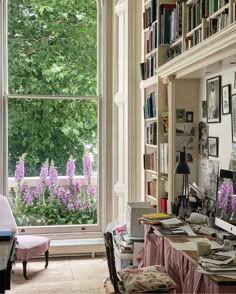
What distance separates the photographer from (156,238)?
3.41 metres

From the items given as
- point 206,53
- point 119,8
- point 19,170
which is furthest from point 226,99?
point 19,170

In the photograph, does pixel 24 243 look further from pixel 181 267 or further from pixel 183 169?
pixel 181 267

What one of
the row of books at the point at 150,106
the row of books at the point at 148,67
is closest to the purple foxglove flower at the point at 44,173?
the row of books at the point at 150,106

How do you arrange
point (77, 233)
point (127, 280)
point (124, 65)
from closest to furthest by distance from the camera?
→ point (127, 280) < point (124, 65) < point (77, 233)

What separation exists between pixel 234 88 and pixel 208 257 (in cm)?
137

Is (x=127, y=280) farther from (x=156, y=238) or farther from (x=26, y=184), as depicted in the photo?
(x=26, y=184)

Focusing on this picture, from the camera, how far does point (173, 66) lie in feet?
11.9

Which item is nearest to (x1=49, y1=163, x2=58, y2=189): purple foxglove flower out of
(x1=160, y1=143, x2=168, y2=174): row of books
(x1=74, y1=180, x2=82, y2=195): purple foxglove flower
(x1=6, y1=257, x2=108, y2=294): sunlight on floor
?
(x1=74, y1=180, x2=82, y2=195): purple foxglove flower

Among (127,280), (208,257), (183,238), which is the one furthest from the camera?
(183,238)

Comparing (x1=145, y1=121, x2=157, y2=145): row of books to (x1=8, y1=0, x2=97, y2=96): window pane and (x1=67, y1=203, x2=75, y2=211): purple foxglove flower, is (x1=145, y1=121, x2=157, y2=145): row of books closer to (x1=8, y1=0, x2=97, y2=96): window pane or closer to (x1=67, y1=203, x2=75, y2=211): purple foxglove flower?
(x1=8, y1=0, x2=97, y2=96): window pane

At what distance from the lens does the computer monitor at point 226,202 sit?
2.81 metres

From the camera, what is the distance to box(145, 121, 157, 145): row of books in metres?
4.43

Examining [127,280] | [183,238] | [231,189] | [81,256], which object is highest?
[231,189]

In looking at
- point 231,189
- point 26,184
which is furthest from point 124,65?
point 231,189
